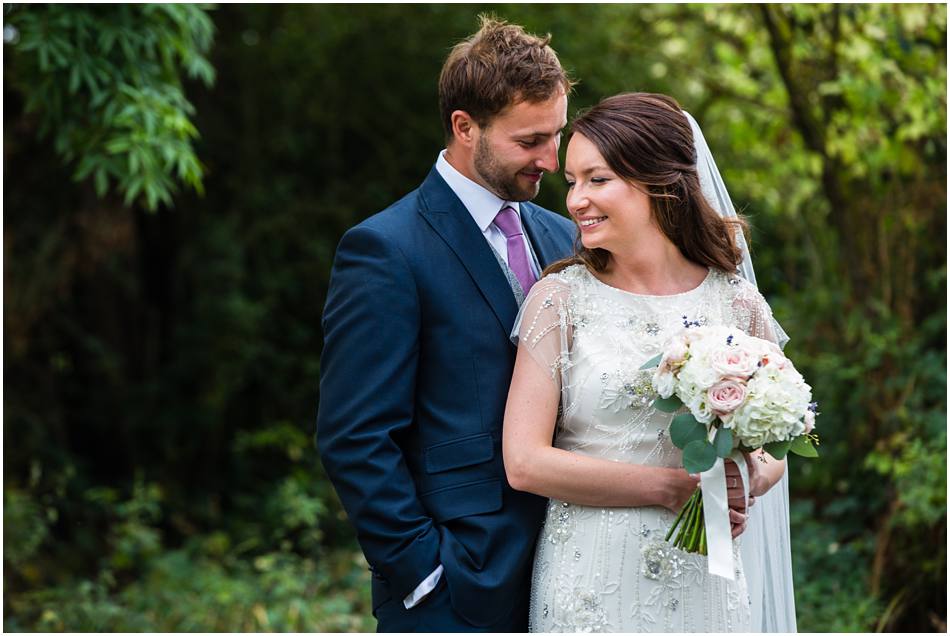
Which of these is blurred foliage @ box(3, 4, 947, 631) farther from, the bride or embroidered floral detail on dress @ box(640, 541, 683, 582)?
embroidered floral detail on dress @ box(640, 541, 683, 582)

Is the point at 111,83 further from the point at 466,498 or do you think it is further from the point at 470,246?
the point at 466,498

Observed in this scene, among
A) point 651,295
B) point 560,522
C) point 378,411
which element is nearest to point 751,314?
point 651,295

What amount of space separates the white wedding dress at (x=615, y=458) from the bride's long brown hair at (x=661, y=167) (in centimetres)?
16

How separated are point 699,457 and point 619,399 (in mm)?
288

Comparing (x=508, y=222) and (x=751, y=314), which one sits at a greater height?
(x=508, y=222)

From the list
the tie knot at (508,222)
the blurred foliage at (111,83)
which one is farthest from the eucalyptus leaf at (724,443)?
the blurred foliage at (111,83)

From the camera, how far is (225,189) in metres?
8.93

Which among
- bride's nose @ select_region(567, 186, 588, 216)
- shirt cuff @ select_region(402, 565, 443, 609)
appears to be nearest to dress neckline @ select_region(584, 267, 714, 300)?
bride's nose @ select_region(567, 186, 588, 216)

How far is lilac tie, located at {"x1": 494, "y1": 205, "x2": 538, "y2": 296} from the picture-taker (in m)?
2.96

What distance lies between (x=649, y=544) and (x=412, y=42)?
6618mm

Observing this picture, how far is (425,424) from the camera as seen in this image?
9.07 feet

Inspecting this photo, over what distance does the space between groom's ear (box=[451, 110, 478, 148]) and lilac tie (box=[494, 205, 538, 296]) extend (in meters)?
0.21

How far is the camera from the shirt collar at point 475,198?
116 inches

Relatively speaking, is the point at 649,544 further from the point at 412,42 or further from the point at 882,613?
the point at 412,42
